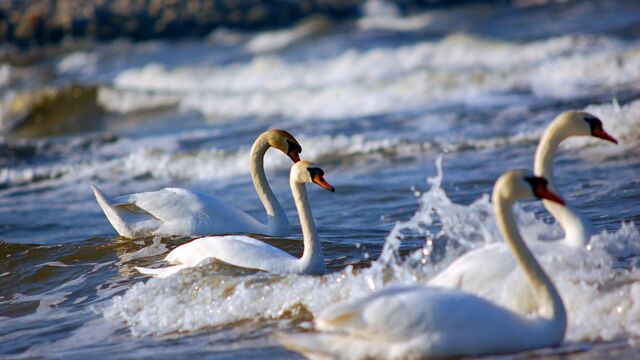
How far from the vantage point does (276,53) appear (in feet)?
91.0

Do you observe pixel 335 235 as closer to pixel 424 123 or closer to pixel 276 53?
pixel 424 123

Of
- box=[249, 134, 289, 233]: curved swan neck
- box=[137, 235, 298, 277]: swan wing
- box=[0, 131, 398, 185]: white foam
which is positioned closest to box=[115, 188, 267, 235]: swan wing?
box=[249, 134, 289, 233]: curved swan neck

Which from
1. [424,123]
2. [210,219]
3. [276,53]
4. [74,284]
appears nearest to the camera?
[74,284]

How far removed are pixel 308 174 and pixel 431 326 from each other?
2.40m

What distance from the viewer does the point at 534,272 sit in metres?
5.30

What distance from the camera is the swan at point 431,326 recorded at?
5.00 meters

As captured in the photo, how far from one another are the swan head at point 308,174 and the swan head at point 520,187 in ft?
6.46

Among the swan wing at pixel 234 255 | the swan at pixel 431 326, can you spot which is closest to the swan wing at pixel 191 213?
the swan wing at pixel 234 255

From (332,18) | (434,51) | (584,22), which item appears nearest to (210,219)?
(434,51)

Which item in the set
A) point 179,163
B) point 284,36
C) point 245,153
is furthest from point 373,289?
point 284,36

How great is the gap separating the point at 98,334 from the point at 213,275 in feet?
2.89

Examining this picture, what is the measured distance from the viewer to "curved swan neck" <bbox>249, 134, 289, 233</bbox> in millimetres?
8695

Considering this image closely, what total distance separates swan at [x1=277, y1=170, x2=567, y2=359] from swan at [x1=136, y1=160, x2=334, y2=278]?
1.81 m

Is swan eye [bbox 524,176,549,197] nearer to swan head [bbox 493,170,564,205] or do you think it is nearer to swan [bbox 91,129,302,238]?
swan head [bbox 493,170,564,205]
